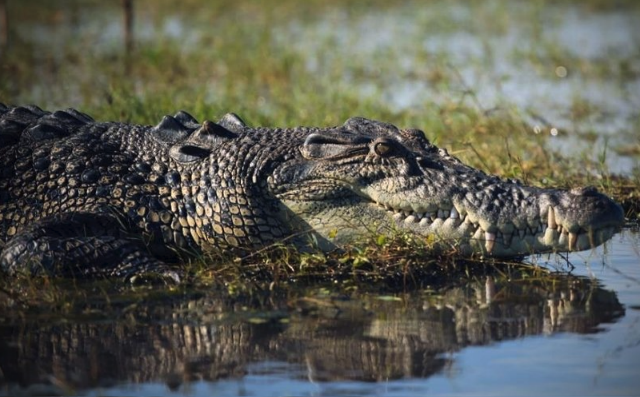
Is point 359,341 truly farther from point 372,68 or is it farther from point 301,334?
point 372,68

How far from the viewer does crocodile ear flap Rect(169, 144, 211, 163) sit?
672 centimetres

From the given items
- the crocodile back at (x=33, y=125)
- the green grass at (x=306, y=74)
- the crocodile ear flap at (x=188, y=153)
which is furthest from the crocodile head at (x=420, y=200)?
the crocodile back at (x=33, y=125)

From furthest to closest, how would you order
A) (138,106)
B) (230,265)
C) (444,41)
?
(444,41), (138,106), (230,265)

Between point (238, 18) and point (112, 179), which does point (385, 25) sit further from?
point (112, 179)

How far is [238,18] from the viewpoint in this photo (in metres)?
19.2

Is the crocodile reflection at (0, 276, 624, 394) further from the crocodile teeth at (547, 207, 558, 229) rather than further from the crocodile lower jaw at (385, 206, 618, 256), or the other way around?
the crocodile teeth at (547, 207, 558, 229)

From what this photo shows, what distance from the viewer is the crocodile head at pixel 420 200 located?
5.92 meters

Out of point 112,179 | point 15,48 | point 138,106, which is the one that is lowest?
point 112,179

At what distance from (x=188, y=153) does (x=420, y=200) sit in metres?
1.40

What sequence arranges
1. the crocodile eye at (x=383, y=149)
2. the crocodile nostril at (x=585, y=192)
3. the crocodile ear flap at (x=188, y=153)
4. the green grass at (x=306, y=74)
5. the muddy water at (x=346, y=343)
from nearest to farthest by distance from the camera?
1. the muddy water at (x=346, y=343)
2. the crocodile nostril at (x=585, y=192)
3. the crocodile eye at (x=383, y=149)
4. the crocodile ear flap at (x=188, y=153)
5. the green grass at (x=306, y=74)

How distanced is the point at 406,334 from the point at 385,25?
1389cm

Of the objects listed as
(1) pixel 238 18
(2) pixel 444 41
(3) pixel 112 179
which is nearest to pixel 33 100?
(3) pixel 112 179

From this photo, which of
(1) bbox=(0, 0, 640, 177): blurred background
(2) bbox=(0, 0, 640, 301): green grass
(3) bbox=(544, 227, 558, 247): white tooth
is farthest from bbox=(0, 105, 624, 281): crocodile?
(1) bbox=(0, 0, 640, 177): blurred background

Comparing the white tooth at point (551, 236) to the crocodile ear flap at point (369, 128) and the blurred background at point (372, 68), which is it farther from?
the blurred background at point (372, 68)
